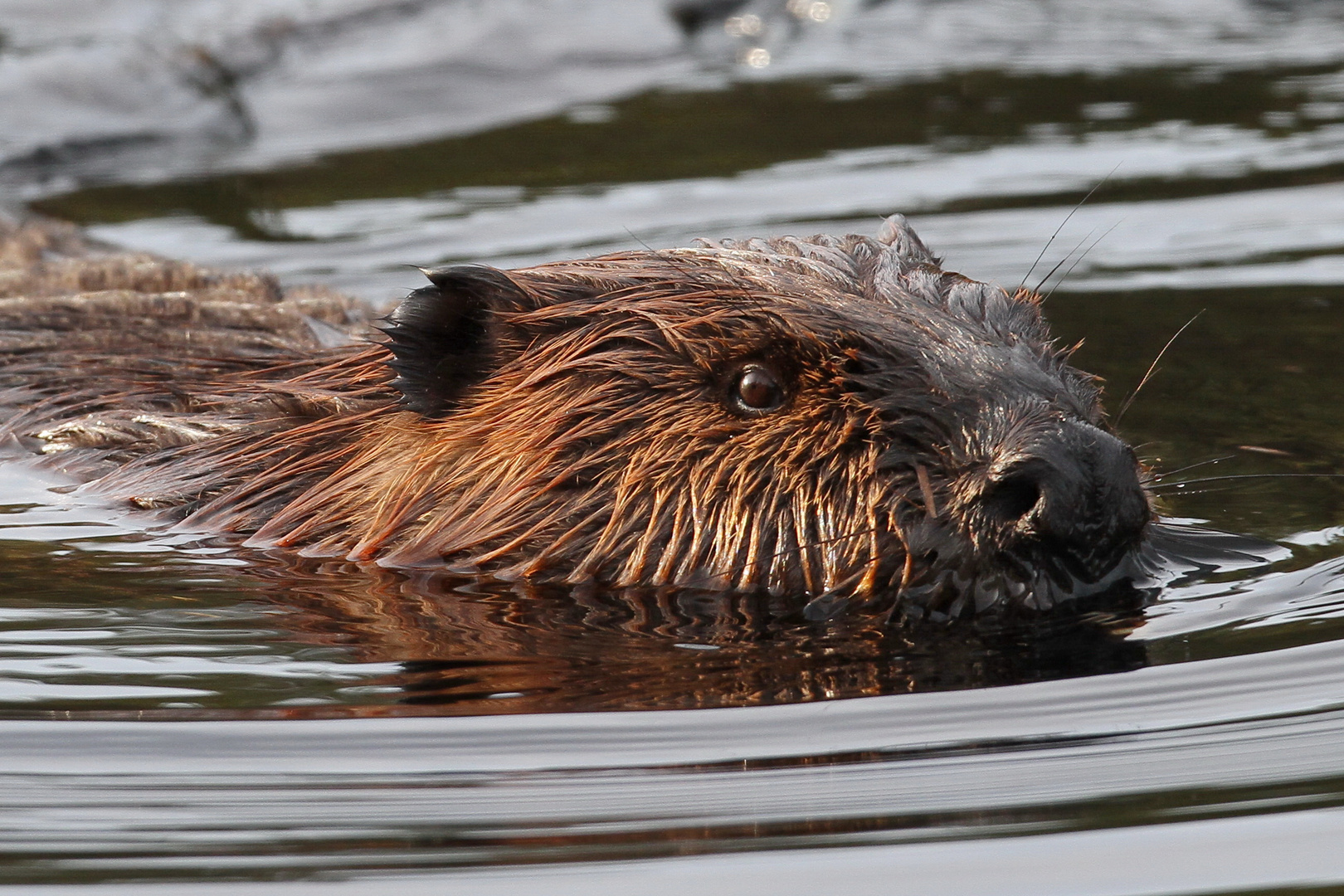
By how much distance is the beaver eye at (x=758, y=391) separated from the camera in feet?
13.3

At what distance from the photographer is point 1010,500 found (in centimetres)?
366

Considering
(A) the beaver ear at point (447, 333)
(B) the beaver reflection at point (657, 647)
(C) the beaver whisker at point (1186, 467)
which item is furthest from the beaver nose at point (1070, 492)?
(A) the beaver ear at point (447, 333)

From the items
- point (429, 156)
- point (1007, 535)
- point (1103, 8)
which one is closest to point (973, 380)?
Answer: point (1007, 535)

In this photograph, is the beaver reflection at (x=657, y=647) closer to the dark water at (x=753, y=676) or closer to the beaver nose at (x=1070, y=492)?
the dark water at (x=753, y=676)

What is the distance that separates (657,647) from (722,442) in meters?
0.47

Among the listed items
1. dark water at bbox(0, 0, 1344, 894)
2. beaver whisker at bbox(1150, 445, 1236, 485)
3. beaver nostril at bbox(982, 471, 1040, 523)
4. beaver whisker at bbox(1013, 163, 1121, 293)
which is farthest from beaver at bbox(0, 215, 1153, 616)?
beaver whisker at bbox(1150, 445, 1236, 485)

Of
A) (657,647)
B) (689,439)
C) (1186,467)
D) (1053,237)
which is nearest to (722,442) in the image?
(689,439)

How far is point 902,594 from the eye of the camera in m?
3.82

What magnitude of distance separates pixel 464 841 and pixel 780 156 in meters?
7.19

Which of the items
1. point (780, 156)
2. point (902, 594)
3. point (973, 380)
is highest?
point (780, 156)

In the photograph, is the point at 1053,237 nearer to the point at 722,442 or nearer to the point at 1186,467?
the point at 1186,467

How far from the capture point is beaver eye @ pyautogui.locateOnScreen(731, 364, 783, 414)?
13.3 ft

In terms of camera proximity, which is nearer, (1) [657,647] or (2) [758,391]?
(1) [657,647]

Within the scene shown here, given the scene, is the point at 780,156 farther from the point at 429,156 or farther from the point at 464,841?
the point at 464,841
